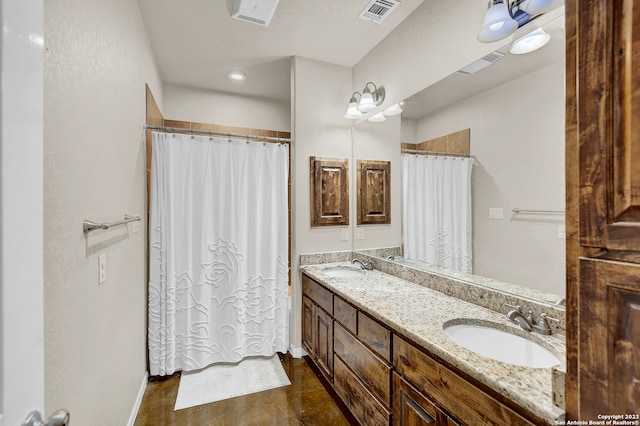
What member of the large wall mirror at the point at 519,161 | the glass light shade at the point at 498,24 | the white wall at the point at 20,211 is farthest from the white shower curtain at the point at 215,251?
the white wall at the point at 20,211

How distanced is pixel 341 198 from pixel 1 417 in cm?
236

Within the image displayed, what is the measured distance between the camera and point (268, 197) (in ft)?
8.14

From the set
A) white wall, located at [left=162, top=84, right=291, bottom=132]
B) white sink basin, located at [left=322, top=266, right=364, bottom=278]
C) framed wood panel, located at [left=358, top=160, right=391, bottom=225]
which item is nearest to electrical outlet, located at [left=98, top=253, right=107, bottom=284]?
white sink basin, located at [left=322, top=266, right=364, bottom=278]

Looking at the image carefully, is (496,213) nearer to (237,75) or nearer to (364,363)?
(364,363)

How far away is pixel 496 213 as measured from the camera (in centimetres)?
146

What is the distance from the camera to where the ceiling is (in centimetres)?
192

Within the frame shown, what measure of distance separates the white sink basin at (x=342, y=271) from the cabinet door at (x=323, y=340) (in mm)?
323

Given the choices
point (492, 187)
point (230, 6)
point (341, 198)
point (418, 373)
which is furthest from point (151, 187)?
point (492, 187)

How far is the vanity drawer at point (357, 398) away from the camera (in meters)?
1.42

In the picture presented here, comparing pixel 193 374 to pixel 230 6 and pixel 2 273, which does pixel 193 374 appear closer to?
pixel 2 273

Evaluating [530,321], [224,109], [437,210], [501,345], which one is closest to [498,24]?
[437,210]

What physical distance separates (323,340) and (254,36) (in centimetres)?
244

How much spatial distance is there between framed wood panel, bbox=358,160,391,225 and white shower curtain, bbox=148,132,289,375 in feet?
2.36

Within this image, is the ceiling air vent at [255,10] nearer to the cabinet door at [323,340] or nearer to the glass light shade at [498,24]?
the glass light shade at [498,24]
